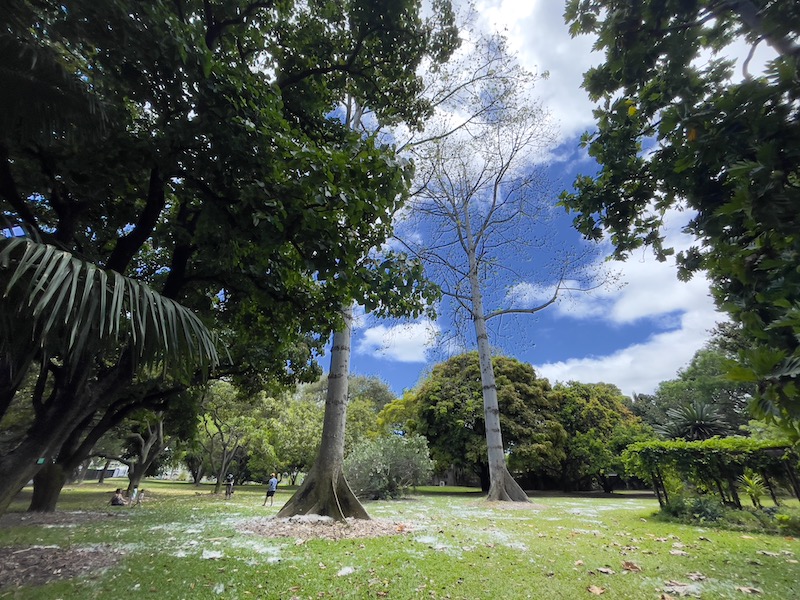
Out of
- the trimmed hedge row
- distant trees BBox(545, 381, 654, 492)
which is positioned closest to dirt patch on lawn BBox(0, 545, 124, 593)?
the trimmed hedge row

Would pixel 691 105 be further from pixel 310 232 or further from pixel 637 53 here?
pixel 310 232

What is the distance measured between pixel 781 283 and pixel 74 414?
6.37 meters

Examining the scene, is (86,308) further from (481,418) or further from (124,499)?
(481,418)

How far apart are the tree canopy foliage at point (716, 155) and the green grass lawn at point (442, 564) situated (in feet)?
10.5

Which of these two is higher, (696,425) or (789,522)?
(696,425)

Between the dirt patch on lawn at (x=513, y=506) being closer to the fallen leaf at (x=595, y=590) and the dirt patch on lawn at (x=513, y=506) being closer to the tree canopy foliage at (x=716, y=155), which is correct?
the fallen leaf at (x=595, y=590)

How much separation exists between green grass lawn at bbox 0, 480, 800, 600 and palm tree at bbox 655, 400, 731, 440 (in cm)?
901

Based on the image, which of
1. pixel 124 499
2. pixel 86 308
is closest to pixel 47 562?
pixel 86 308

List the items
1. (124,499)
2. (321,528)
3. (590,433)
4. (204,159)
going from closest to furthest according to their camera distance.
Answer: (204,159)
(321,528)
(124,499)
(590,433)

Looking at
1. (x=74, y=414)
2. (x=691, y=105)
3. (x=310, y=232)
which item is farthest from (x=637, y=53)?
(x=74, y=414)

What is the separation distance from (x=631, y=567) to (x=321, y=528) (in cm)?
526

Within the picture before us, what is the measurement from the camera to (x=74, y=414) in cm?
445

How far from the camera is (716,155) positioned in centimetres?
298

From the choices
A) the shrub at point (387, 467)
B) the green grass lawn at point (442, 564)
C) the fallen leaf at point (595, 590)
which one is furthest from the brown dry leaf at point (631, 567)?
the shrub at point (387, 467)
